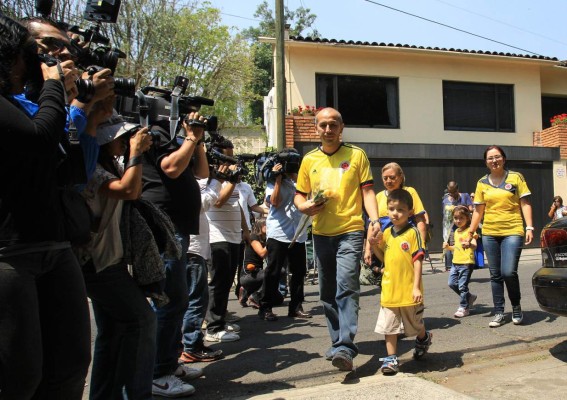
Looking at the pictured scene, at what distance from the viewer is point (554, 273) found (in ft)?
14.3

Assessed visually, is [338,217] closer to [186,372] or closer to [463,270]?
[186,372]

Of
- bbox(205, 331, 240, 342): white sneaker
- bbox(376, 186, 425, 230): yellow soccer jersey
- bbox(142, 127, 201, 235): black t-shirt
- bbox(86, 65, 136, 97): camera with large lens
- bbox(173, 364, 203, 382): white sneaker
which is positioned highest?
bbox(86, 65, 136, 97): camera with large lens

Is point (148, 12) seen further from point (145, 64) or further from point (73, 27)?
point (73, 27)

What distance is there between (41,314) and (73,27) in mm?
1636

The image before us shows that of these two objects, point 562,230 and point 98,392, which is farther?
point 562,230

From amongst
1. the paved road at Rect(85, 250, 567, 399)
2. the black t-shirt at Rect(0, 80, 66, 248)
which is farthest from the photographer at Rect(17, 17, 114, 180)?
the paved road at Rect(85, 250, 567, 399)

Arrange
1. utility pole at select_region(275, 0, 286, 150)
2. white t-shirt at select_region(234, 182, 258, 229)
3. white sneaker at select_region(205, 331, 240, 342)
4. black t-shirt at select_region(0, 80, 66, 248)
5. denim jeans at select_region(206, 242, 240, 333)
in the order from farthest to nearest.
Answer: utility pole at select_region(275, 0, 286, 150)
white t-shirt at select_region(234, 182, 258, 229)
white sneaker at select_region(205, 331, 240, 342)
denim jeans at select_region(206, 242, 240, 333)
black t-shirt at select_region(0, 80, 66, 248)

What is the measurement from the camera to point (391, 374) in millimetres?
3955

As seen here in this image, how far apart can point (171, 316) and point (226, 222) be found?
5.89 ft

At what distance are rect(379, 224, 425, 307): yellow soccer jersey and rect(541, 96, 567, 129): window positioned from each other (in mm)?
15382

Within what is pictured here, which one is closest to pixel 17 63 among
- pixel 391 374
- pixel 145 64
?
pixel 391 374

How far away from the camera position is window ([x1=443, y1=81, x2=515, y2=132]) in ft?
51.6

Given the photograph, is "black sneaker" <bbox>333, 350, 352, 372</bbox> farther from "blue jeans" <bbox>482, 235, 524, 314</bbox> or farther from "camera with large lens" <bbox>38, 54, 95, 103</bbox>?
"blue jeans" <bbox>482, 235, 524, 314</bbox>

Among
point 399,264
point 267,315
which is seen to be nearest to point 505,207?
point 399,264
